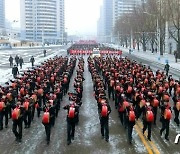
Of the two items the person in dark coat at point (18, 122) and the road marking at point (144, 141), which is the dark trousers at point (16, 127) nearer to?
the person in dark coat at point (18, 122)

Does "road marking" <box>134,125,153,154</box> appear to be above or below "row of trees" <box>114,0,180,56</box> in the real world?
below

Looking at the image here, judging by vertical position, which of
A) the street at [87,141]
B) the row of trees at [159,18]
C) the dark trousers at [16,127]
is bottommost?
the street at [87,141]

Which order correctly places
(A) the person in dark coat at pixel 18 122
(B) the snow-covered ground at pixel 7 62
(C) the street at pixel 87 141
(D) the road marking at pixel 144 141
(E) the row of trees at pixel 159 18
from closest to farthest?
1. (D) the road marking at pixel 144 141
2. (C) the street at pixel 87 141
3. (A) the person in dark coat at pixel 18 122
4. (B) the snow-covered ground at pixel 7 62
5. (E) the row of trees at pixel 159 18

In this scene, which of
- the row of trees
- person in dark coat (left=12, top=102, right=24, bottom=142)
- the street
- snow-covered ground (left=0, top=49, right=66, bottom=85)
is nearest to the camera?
the street

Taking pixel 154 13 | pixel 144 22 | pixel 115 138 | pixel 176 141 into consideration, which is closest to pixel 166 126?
pixel 176 141

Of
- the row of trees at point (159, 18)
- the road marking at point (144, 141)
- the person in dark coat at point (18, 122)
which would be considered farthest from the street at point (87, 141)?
the row of trees at point (159, 18)

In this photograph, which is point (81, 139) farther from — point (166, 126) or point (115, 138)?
point (166, 126)

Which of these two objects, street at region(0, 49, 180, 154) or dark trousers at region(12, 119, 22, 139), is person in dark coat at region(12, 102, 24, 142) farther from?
street at region(0, 49, 180, 154)

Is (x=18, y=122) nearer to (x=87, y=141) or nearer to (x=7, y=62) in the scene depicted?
(x=87, y=141)


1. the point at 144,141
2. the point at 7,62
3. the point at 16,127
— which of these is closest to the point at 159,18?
the point at 7,62

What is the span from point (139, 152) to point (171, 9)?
1662 inches

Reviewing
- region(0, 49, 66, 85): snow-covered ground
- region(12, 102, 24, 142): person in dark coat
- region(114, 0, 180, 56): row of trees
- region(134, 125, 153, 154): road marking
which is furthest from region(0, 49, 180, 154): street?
region(114, 0, 180, 56): row of trees

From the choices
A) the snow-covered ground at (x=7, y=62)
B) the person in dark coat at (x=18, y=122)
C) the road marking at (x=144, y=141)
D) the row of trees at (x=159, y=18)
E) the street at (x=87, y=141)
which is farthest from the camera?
the row of trees at (x=159, y=18)

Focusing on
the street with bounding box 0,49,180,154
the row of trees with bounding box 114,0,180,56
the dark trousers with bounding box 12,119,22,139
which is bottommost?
the street with bounding box 0,49,180,154
